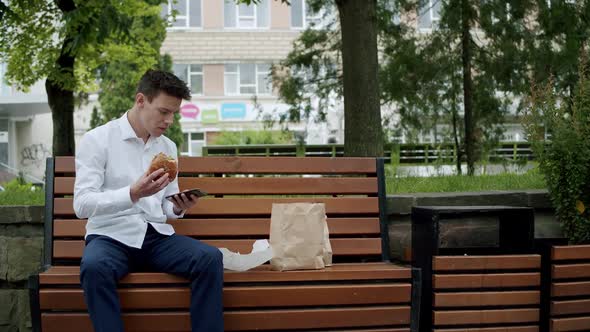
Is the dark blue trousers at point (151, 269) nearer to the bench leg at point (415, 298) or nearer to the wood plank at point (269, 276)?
the wood plank at point (269, 276)

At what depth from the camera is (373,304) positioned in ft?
12.1

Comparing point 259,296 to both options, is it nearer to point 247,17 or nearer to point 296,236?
point 296,236

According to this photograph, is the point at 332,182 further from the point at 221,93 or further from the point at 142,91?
the point at 221,93

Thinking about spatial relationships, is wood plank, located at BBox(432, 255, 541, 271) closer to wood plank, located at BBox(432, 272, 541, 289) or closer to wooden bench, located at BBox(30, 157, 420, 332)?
wood plank, located at BBox(432, 272, 541, 289)

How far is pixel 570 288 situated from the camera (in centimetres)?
426

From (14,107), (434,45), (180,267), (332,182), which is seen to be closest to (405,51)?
(434,45)

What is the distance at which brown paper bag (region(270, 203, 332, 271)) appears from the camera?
3.75 m

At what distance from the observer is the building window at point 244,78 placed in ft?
119

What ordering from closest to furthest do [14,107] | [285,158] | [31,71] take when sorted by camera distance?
[285,158] → [31,71] → [14,107]

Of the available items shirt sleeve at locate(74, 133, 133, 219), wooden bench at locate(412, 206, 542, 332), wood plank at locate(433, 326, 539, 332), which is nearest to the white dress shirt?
shirt sleeve at locate(74, 133, 133, 219)

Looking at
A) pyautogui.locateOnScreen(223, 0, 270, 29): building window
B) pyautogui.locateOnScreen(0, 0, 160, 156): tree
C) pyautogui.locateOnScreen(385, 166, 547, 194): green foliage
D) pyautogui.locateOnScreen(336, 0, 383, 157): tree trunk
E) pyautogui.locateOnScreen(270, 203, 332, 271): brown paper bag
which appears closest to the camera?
pyautogui.locateOnScreen(270, 203, 332, 271): brown paper bag

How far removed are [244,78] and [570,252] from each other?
32719 millimetres

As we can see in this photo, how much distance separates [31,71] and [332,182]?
39.4 feet

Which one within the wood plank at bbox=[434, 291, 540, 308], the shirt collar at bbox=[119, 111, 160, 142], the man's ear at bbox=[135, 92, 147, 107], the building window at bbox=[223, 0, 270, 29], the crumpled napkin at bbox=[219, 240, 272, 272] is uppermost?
the building window at bbox=[223, 0, 270, 29]
